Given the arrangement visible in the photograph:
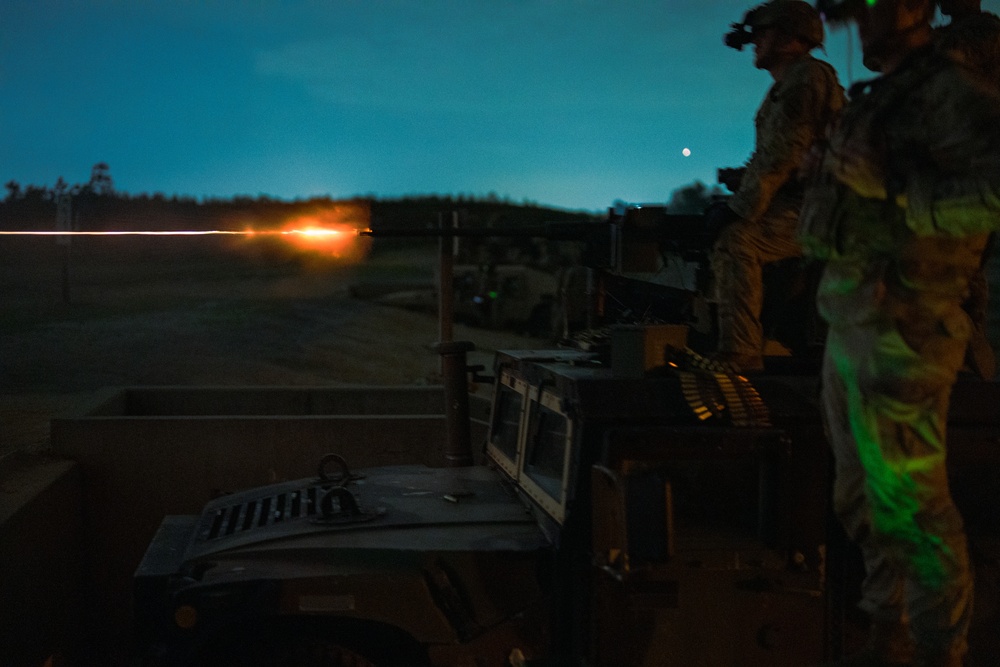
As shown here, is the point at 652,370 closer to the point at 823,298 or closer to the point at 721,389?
the point at 721,389

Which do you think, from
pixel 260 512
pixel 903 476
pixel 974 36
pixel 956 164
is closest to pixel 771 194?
pixel 974 36

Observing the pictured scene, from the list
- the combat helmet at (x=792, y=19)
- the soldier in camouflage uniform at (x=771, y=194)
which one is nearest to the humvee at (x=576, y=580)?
the soldier in camouflage uniform at (x=771, y=194)

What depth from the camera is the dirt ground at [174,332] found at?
1324cm

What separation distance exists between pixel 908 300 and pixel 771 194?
1484 millimetres

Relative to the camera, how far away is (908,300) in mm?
2701

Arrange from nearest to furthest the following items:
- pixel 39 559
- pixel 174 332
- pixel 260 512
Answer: pixel 260 512 → pixel 39 559 → pixel 174 332

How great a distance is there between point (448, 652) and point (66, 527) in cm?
366

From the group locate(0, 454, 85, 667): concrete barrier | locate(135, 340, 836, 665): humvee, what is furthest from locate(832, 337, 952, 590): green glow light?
locate(0, 454, 85, 667): concrete barrier

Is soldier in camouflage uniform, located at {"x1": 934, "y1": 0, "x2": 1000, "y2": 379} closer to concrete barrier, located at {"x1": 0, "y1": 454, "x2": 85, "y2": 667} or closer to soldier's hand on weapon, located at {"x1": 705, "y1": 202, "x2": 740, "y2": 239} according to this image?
soldier's hand on weapon, located at {"x1": 705, "y1": 202, "x2": 740, "y2": 239}

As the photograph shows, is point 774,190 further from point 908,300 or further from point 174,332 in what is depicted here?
point 174,332

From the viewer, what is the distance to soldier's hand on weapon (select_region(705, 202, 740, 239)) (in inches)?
161

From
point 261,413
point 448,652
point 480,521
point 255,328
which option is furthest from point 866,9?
point 255,328

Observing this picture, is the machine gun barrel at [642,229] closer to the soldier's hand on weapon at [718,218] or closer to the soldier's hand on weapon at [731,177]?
the soldier's hand on weapon at [718,218]

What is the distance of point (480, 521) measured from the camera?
11.9 feet
